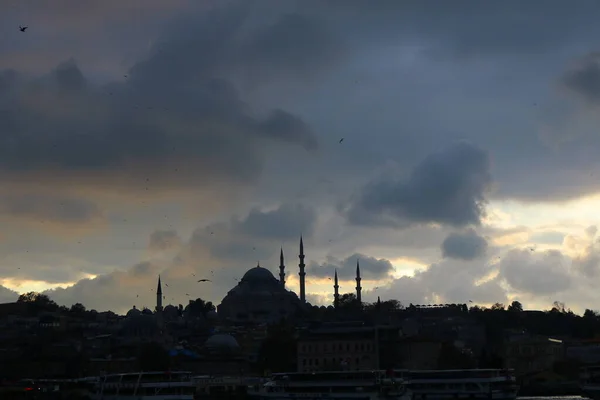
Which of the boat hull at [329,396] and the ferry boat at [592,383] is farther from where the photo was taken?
the ferry boat at [592,383]

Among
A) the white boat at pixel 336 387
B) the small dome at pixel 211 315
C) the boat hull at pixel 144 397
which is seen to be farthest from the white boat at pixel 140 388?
the small dome at pixel 211 315

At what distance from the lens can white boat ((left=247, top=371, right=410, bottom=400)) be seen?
77.2 meters

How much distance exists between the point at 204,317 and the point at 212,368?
270ft

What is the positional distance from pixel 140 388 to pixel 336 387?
532 inches

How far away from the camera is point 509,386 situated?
84.8 metres

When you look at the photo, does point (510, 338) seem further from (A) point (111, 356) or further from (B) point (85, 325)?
(B) point (85, 325)

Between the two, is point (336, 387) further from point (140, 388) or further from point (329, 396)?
point (140, 388)

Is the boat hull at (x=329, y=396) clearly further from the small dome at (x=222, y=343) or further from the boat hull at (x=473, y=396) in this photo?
the small dome at (x=222, y=343)

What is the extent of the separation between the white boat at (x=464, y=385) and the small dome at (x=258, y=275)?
10764 cm

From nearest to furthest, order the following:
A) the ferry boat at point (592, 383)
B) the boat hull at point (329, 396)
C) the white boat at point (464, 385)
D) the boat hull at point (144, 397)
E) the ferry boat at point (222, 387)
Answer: the boat hull at point (329, 396), the boat hull at point (144, 397), the ferry boat at point (592, 383), the white boat at point (464, 385), the ferry boat at point (222, 387)

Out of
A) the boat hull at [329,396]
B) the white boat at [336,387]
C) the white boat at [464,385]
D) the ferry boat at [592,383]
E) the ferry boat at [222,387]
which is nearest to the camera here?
the boat hull at [329,396]

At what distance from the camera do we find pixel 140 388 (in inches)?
3132

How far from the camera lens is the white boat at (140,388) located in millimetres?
79062

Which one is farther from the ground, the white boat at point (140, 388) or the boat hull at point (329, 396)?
the white boat at point (140, 388)
